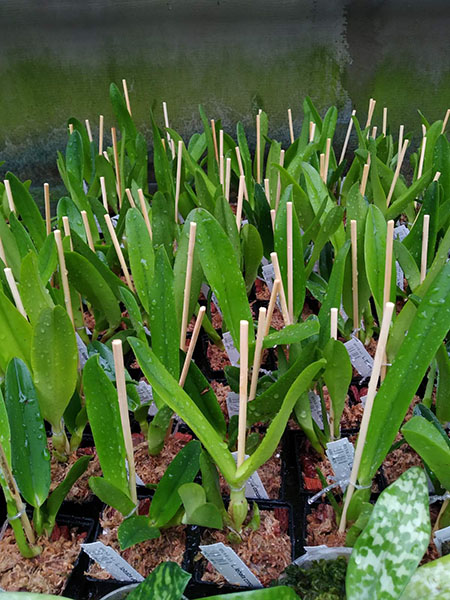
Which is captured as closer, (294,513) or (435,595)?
Result: (435,595)

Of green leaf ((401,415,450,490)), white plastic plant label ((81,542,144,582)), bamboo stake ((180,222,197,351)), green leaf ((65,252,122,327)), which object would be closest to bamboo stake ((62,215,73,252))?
green leaf ((65,252,122,327))

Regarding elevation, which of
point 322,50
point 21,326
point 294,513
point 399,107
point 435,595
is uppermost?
point 322,50

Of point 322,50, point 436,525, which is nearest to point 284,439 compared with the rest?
point 436,525

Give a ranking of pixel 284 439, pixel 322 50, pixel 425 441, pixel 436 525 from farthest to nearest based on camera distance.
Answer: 1. pixel 322 50
2. pixel 284 439
3. pixel 436 525
4. pixel 425 441

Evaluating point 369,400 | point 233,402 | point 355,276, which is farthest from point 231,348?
point 369,400

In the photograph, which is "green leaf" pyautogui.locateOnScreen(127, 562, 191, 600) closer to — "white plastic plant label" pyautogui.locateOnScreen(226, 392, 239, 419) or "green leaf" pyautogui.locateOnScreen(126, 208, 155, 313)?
"white plastic plant label" pyautogui.locateOnScreen(226, 392, 239, 419)

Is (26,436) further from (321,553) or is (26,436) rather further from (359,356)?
(359,356)

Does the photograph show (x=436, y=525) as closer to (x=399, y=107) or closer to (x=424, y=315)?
(x=424, y=315)
